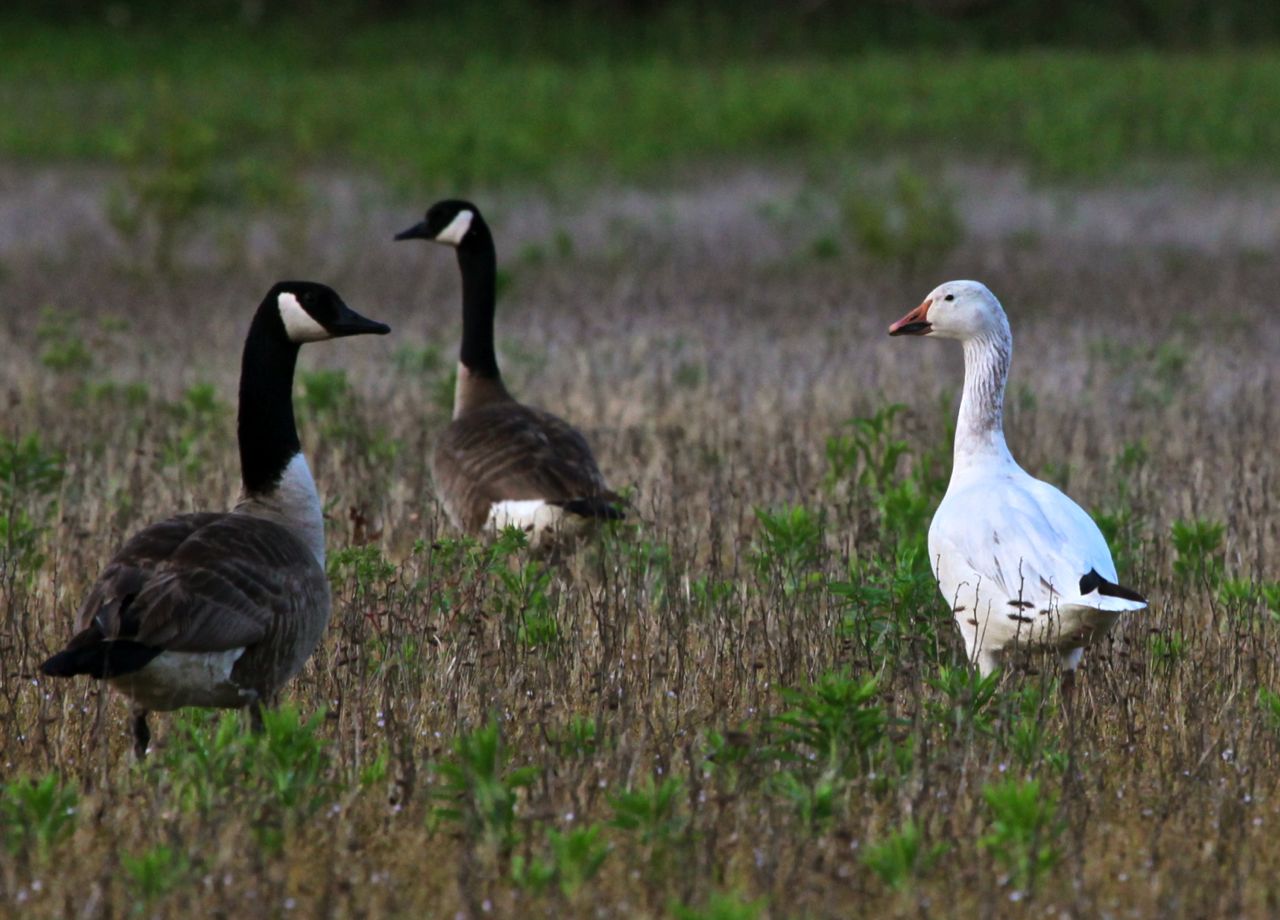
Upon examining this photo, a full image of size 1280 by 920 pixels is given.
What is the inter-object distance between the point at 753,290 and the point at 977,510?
11.0 metres

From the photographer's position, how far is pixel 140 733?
512 centimetres

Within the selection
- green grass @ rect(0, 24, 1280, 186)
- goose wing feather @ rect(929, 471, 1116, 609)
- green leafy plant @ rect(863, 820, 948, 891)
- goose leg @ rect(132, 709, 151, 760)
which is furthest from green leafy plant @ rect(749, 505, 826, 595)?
green grass @ rect(0, 24, 1280, 186)

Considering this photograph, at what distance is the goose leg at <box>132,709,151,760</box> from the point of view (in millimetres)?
5078

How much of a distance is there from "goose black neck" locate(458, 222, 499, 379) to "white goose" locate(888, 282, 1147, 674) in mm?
3314

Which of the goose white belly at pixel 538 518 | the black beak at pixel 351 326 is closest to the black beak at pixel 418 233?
the goose white belly at pixel 538 518

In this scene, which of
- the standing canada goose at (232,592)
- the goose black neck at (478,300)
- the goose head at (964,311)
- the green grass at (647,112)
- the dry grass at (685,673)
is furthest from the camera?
the green grass at (647,112)

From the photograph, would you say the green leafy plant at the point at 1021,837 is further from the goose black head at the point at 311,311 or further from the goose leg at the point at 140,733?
the goose black head at the point at 311,311

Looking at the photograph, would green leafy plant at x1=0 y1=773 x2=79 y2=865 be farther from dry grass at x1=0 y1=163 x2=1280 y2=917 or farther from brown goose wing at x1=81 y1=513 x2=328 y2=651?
brown goose wing at x1=81 y1=513 x2=328 y2=651

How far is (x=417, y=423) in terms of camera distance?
1053cm

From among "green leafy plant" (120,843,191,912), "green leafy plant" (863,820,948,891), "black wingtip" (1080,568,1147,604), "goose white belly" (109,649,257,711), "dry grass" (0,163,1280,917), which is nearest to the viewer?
"green leafy plant" (120,843,191,912)

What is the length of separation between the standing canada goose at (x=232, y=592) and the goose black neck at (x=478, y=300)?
3.10 m

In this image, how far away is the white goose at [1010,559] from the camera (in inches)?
210

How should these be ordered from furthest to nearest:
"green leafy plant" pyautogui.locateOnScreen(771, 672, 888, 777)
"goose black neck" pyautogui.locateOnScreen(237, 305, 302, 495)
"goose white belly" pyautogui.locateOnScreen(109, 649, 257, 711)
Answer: "goose black neck" pyautogui.locateOnScreen(237, 305, 302, 495), "goose white belly" pyautogui.locateOnScreen(109, 649, 257, 711), "green leafy plant" pyautogui.locateOnScreen(771, 672, 888, 777)

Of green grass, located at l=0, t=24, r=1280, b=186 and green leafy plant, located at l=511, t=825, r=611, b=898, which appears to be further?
→ green grass, located at l=0, t=24, r=1280, b=186
